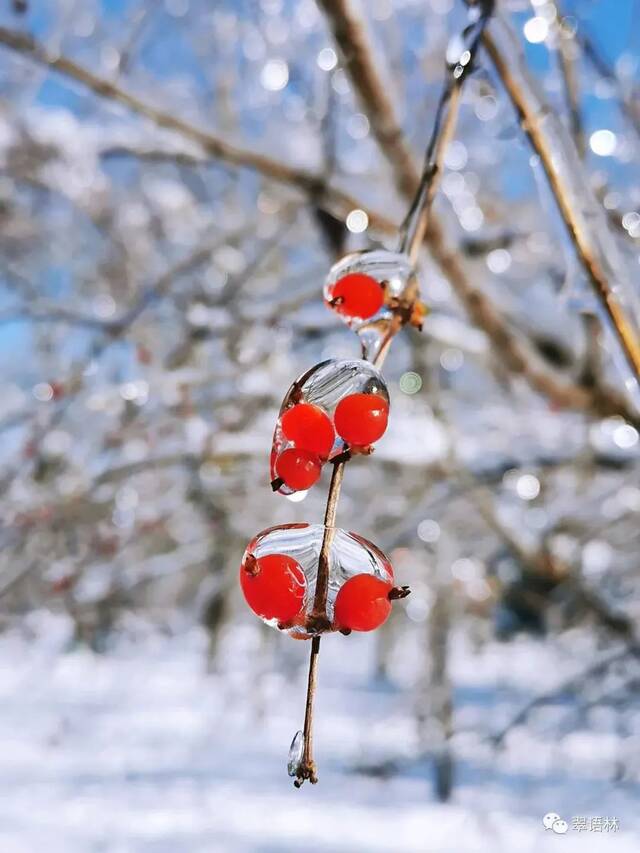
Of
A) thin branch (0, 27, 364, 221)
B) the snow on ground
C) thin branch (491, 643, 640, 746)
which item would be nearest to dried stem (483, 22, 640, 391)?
thin branch (0, 27, 364, 221)

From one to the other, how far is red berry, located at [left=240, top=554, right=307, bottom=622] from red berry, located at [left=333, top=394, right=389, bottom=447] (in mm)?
117

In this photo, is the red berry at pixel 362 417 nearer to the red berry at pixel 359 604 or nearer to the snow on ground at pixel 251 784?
the red berry at pixel 359 604

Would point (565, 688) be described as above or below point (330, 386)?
above

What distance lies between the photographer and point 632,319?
33.9 inches

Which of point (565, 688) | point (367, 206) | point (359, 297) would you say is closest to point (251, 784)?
point (565, 688)

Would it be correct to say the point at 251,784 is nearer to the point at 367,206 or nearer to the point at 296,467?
the point at 367,206

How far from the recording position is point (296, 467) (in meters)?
0.62

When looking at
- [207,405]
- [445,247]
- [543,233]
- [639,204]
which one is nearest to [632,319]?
[445,247]

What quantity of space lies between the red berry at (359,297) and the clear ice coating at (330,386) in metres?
0.15

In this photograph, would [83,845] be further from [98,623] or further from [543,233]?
[543,233]

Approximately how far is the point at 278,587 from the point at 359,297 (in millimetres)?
321

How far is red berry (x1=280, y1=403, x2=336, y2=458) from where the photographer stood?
606mm

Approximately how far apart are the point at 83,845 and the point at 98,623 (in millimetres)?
1482

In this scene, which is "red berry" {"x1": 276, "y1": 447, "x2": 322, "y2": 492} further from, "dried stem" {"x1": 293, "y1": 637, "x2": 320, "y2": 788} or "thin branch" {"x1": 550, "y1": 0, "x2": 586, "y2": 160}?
"thin branch" {"x1": 550, "y1": 0, "x2": 586, "y2": 160}
